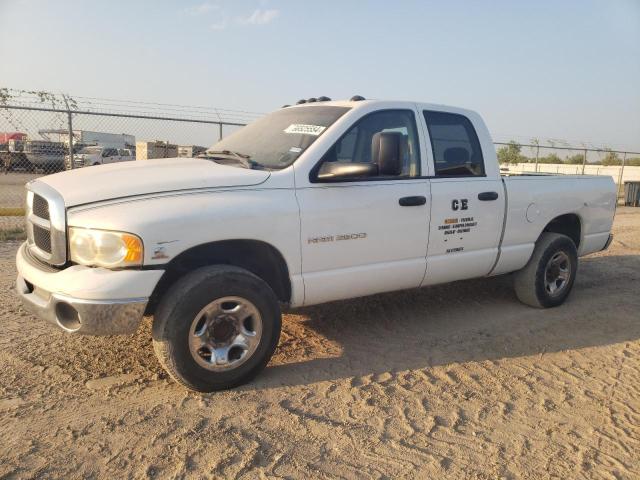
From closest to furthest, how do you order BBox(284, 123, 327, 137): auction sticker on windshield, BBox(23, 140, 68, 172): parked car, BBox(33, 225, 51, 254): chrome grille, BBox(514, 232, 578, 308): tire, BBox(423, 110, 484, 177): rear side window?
1. BBox(33, 225, 51, 254): chrome grille
2. BBox(284, 123, 327, 137): auction sticker on windshield
3. BBox(423, 110, 484, 177): rear side window
4. BBox(514, 232, 578, 308): tire
5. BBox(23, 140, 68, 172): parked car

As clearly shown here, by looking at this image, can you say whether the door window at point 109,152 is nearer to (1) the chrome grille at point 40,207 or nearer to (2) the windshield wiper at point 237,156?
(2) the windshield wiper at point 237,156

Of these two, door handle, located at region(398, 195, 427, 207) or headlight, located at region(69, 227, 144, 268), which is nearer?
headlight, located at region(69, 227, 144, 268)

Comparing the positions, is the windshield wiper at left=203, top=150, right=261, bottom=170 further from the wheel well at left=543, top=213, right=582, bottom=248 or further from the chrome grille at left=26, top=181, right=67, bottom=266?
the wheel well at left=543, top=213, right=582, bottom=248

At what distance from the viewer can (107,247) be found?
119 inches

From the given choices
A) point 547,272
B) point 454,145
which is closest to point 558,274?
point 547,272

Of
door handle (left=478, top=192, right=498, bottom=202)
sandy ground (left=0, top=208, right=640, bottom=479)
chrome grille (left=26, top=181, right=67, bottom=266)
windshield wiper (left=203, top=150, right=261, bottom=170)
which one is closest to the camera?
sandy ground (left=0, top=208, right=640, bottom=479)

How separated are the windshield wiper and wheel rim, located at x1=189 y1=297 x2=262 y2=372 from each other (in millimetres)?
1048

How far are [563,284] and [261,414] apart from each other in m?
3.88

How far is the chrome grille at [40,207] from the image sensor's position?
131 inches

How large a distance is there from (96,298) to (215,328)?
756mm

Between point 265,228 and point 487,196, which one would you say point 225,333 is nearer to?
point 265,228

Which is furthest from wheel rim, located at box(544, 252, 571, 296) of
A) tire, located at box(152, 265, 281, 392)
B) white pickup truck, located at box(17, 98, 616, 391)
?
tire, located at box(152, 265, 281, 392)

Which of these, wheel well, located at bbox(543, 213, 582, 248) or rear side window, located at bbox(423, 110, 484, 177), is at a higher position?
rear side window, located at bbox(423, 110, 484, 177)

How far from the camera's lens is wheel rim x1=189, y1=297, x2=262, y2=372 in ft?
10.9
